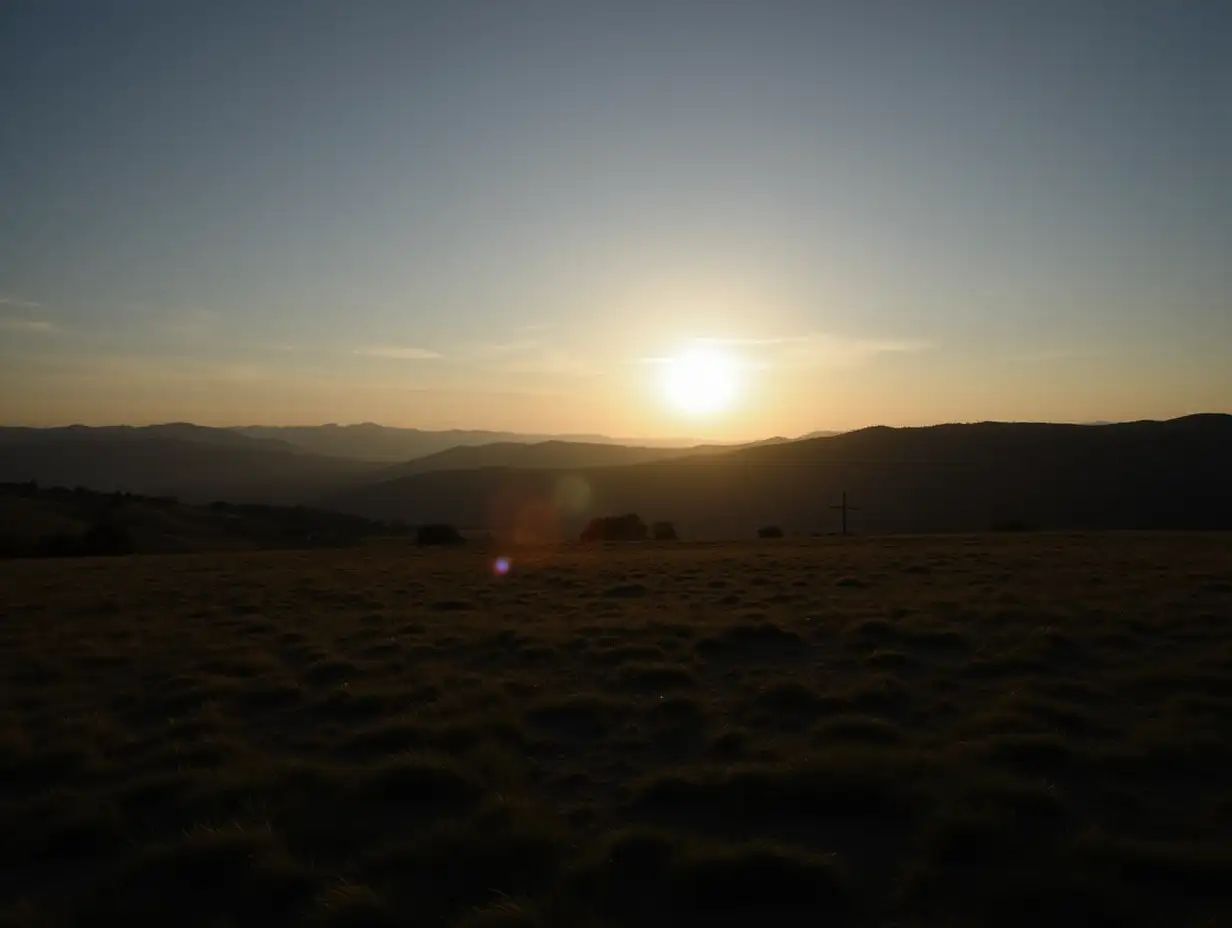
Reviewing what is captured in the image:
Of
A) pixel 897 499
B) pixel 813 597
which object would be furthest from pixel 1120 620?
pixel 897 499

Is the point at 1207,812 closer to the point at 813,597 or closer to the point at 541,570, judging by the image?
the point at 813,597

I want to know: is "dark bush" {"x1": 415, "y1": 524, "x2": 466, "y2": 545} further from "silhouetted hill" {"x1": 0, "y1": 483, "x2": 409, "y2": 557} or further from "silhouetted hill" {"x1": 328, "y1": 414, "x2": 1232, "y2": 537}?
"silhouetted hill" {"x1": 328, "y1": 414, "x2": 1232, "y2": 537}

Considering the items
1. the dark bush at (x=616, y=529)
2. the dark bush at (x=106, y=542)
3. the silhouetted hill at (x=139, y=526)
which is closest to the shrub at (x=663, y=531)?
the dark bush at (x=616, y=529)

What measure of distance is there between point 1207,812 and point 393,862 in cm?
714

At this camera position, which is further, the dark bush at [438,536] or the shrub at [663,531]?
the shrub at [663,531]

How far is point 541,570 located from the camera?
26281 mm

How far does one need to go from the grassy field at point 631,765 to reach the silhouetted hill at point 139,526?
34.7 metres

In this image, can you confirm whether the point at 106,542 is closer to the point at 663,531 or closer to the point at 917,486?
the point at 663,531

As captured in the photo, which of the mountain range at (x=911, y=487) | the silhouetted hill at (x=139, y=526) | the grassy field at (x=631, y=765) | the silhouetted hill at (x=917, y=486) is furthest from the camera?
the mountain range at (x=911, y=487)

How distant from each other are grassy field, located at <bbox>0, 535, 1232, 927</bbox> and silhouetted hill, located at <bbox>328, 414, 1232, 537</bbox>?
6449cm

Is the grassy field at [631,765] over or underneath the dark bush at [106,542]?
over

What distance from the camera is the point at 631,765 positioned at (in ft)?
27.2

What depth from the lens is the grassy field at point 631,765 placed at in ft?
18.1

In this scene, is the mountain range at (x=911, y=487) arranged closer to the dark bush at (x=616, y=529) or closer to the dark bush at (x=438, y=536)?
the dark bush at (x=616, y=529)
